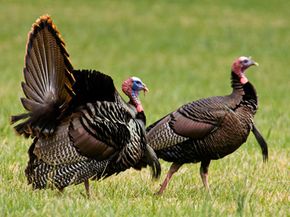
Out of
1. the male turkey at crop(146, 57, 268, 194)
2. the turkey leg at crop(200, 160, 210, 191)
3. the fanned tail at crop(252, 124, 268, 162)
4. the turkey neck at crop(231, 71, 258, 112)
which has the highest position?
the turkey neck at crop(231, 71, 258, 112)

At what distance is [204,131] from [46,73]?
1.42 m

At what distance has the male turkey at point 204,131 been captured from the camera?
6379 mm

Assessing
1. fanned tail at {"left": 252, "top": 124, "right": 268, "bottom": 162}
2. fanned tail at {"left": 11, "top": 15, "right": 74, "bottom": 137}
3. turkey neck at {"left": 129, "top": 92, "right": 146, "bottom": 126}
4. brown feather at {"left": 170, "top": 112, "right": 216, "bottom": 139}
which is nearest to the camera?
fanned tail at {"left": 11, "top": 15, "right": 74, "bottom": 137}

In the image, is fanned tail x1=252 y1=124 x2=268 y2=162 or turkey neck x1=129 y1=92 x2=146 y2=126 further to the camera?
fanned tail x1=252 y1=124 x2=268 y2=162

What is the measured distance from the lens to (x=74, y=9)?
27.5 metres

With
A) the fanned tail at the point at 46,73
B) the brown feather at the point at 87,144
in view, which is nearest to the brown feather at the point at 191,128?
the brown feather at the point at 87,144

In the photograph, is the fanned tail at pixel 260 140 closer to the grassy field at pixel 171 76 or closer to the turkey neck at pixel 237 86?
the grassy field at pixel 171 76

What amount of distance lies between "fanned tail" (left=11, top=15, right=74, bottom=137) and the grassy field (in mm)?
671

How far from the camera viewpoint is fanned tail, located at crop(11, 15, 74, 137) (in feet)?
19.0

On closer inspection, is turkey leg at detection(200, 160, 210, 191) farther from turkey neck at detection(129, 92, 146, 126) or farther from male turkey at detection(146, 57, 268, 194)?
turkey neck at detection(129, 92, 146, 126)

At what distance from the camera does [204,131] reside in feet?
20.9

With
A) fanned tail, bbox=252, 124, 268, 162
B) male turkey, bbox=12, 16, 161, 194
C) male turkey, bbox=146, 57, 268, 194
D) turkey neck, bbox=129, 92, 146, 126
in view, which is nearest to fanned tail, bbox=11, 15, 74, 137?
male turkey, bbox=12, 16, 161, 194

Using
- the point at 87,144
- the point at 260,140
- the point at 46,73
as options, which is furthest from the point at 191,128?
the point at 46,73

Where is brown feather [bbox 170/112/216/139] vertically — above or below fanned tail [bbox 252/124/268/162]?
Answer: above
